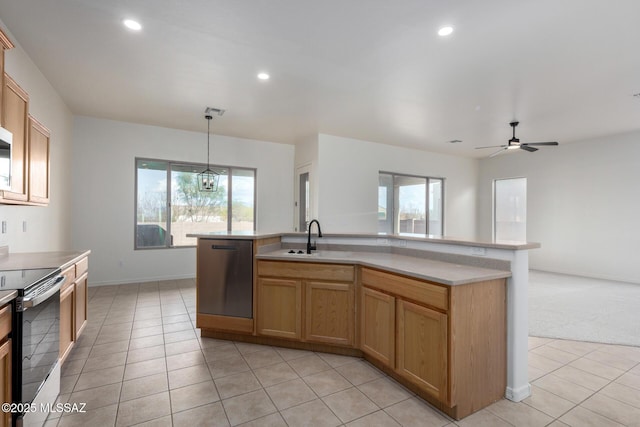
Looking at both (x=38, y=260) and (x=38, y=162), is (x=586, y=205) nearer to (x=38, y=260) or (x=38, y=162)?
(x=38, y=260)

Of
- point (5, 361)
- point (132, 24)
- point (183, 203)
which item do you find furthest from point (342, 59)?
point (183, 203)

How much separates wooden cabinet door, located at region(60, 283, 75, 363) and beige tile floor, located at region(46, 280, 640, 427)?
Result: 0.20m

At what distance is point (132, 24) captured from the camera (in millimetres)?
2555

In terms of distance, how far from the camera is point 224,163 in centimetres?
624

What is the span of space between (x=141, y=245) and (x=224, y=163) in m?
2.16

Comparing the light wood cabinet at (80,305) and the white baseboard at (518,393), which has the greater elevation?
the light wood cabinet at (80,305)

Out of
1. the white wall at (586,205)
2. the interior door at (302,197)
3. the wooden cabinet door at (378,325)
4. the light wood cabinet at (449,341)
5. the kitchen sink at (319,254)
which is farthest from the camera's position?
the interior door at (302,197)

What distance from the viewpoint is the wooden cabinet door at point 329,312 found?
2744 mm

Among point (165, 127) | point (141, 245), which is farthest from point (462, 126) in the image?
point (141, 245)

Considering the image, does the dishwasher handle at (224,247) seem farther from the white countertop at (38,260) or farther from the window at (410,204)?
the window at (410,204)

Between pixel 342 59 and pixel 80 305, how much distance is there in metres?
3.45

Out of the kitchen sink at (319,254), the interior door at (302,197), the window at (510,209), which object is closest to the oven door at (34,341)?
the kitchen sink at (319,254)

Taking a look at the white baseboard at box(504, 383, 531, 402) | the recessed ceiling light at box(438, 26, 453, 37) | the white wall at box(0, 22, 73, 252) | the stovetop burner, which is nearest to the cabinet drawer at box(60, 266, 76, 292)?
the stovetop burner

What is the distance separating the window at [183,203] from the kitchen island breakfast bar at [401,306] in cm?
310
